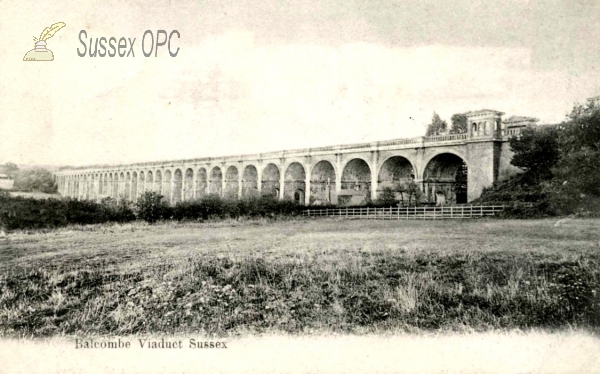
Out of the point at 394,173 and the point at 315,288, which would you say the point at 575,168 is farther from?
the point at 394,173

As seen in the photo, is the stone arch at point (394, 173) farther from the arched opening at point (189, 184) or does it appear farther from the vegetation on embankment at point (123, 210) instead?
the arched opening at point (189, 184)

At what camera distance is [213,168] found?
22016mm

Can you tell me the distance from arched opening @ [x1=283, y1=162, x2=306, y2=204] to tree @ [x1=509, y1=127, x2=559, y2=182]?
13.0 meters

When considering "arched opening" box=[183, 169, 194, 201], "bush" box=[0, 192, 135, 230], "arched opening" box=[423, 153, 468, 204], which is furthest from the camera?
"arched opening" box=[183, 169, 194, 201]

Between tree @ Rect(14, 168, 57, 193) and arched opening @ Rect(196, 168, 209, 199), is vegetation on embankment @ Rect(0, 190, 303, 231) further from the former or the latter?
→ arched opening @ Rect(196, 168, 209, 199)

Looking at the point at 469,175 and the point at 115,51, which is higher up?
the point at 115,51

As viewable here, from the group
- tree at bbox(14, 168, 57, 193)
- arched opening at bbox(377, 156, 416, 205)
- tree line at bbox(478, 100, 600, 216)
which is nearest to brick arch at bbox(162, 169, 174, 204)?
tree at bbox(14, 168, 57, 193)

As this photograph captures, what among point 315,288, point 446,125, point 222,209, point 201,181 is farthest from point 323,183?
point 315,288

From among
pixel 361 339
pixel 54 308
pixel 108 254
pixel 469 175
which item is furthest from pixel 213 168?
pixel 361 339

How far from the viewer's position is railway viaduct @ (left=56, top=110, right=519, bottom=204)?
15.5 metres

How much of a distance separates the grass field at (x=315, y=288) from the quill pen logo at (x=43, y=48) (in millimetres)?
3514

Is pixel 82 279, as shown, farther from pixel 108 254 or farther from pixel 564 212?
pixel 564 212

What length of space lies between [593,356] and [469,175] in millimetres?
11467

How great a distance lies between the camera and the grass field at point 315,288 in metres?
5.30
